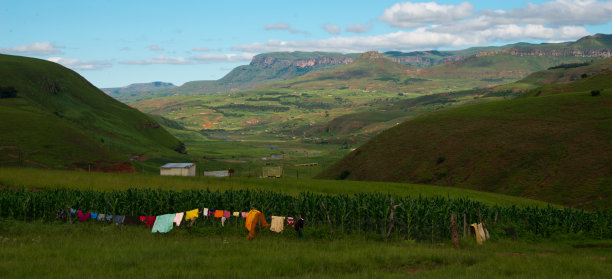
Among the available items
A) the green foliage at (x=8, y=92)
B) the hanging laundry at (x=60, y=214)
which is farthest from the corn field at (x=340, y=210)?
the green foliage at (x=8, y=92)

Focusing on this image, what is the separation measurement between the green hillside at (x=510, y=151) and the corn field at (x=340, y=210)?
103 feet

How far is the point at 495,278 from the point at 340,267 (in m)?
7.03

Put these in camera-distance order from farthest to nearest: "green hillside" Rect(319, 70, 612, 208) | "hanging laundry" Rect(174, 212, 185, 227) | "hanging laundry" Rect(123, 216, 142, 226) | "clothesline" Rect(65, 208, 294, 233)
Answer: "green hillside" Rect(319, 70, 612, 208)
"hanging laundry" Rect(123, 216, 142, 226)
"hanging laundry" Rect(174, 212, 185, 227)
"clothesline" Rect(65, 208, 294, 233)

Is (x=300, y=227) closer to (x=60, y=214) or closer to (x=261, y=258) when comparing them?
(x=261, y=258)

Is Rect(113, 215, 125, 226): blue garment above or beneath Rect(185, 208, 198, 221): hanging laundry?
beneath

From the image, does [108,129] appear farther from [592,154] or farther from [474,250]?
[474,250]

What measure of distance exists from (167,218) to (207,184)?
2754 centimetres

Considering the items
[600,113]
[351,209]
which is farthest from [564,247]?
[600,113]

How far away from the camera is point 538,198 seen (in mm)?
73125

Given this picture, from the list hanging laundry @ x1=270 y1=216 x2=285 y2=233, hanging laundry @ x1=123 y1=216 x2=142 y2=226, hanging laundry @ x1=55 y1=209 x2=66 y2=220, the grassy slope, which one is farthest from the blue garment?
the grassy slope

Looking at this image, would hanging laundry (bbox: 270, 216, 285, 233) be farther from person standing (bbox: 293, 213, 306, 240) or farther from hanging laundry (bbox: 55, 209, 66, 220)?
hanging laundry (bbox: 55, 209, 66, 220)

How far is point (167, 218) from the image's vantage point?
3444 centimetres

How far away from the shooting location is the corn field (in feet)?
116

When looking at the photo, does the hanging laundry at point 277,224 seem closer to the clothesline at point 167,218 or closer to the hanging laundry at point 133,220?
the clothesline at point 167,218
